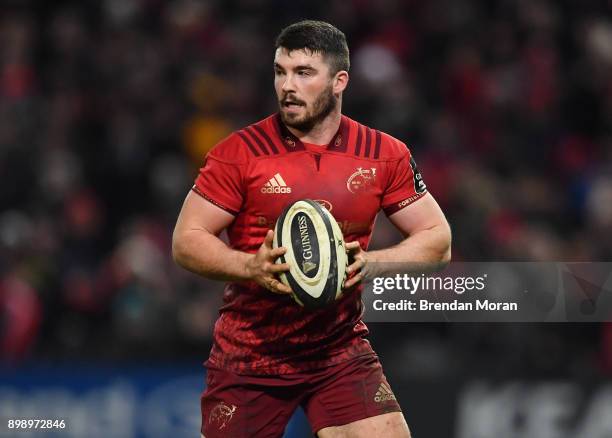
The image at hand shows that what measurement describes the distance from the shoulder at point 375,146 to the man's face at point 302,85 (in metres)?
0.23

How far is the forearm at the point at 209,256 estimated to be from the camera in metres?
5.05

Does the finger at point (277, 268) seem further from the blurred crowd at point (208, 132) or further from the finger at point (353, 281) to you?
the blurred crowd at point (208, 132)

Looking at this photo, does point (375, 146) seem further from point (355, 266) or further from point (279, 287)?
point (279, 287)

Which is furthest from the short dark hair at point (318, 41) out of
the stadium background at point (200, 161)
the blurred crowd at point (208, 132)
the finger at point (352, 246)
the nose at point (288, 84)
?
the blurred crowd at point (208, 132)

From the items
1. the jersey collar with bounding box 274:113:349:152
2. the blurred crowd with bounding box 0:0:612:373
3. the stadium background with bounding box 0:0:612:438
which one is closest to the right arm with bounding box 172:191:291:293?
the jersey collar with bounding box 274:113:349:152

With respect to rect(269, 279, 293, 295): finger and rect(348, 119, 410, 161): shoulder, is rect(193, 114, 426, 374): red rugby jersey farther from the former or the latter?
rect(269, 279, 293, 295): finger

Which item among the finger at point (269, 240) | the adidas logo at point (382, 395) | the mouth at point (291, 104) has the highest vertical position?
the mouth at point (291, 104)

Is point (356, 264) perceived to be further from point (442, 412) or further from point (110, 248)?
point (110, 248)

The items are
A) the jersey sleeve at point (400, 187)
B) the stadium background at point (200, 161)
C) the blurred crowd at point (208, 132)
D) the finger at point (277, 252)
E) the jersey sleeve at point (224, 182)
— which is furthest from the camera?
the blurred crowd at point (208, 132)

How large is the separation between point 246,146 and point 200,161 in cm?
636

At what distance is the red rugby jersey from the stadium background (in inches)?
85.7

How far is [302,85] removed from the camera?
17.3 feet

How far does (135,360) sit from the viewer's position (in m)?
8.22

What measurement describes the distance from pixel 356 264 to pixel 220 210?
2.07ft
